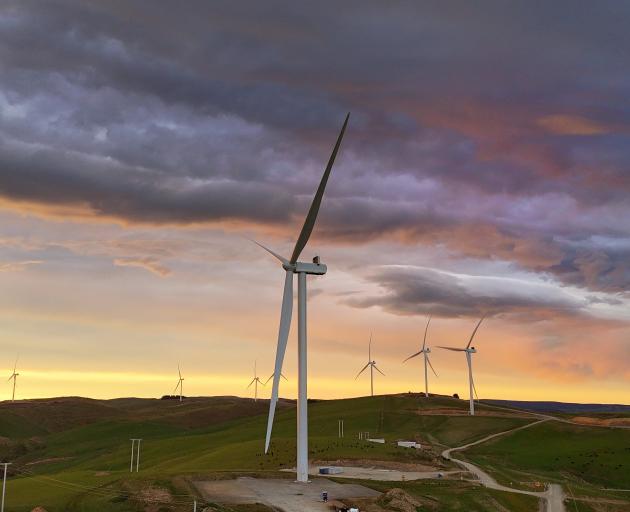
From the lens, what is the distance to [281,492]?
8512cm

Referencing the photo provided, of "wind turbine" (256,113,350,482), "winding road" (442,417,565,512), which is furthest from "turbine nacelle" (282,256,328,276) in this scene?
"winding road" (442,417,565,512)

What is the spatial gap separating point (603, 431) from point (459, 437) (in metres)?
33.7

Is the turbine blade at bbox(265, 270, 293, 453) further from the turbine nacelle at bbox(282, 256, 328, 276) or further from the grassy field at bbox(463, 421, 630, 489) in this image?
the grassy field at bbox(463, 421, 630, 489)

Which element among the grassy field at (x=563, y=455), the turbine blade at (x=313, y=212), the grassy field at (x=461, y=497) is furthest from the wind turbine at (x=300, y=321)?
the grassy field at (x=563, y=455)

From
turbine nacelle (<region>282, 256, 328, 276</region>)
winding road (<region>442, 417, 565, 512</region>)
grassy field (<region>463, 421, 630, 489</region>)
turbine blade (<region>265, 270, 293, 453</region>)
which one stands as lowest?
winding road (<region>442, 417, 565, 512</region>)

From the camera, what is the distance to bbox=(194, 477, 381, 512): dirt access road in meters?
78.8

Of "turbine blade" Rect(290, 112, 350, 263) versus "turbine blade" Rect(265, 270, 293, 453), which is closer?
"turbine blade" Rect(290, 112, 350, 263)

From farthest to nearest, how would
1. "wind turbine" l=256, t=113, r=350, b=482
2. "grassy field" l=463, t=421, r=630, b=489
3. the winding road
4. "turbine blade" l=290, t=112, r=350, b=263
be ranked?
1. "grassy field" l=463, t=421, r=630, b=489
2. the winding road
3. "wind turbine" l=256, t=113, r=350, b=482
4. "turbine blade" l=290, t=112, r=350, b=263

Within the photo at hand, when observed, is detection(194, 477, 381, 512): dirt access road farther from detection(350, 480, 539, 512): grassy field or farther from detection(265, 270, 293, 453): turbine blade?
detection(265, 270, 293, 453): turbine blade

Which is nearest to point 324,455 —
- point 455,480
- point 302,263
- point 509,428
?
point 455,480

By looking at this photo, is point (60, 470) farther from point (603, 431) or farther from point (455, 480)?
point (603, 431)

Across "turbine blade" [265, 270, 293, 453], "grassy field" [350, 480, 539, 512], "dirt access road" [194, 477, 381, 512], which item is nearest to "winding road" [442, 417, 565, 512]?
"grassy field" [350, 480, 539, 512]

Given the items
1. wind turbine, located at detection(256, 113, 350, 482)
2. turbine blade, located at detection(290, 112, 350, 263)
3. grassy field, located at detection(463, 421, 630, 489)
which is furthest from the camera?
grassy field, located at detection(463, 421, 630, 489)

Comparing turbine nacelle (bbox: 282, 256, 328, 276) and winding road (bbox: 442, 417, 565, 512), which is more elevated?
turbine nacelle (bbox: 282, 256, 328, 276)
